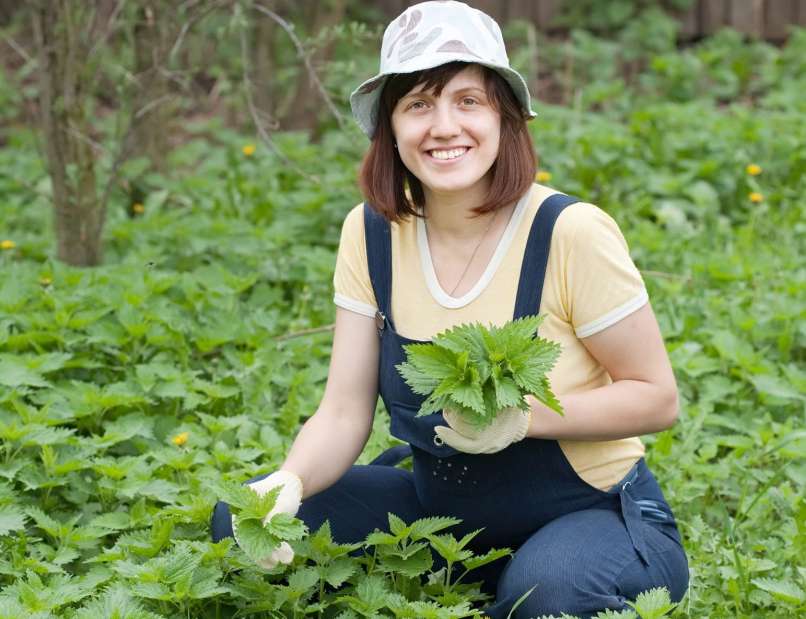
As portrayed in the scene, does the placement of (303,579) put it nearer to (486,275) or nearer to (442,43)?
(486,275)

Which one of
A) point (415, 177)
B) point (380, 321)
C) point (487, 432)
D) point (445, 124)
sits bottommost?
point (487, 432)

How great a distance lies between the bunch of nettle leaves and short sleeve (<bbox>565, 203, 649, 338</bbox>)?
202 millimetres

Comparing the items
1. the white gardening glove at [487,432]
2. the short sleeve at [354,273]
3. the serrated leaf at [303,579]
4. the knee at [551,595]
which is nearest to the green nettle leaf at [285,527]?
the serrated leaf at [303,579]

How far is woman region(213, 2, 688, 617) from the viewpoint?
2211mm

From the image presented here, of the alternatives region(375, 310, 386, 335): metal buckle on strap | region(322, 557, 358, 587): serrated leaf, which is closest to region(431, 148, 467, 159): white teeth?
region(375, 310, 386, 335): metal buckle on strap

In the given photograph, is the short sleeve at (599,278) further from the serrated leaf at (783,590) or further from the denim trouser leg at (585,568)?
the serrated leaf at (783,590)

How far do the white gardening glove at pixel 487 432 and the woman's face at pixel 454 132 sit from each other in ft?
1.48

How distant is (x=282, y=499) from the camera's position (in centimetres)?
224

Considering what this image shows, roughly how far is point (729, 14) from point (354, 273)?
20.0ft

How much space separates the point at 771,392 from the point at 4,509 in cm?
192

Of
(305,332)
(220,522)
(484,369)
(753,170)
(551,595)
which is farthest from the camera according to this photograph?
(753,170)

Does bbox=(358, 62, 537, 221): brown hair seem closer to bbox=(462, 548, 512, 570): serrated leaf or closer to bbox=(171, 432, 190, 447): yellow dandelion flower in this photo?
bbox=(462, 548, 512, 570): serrated leaf

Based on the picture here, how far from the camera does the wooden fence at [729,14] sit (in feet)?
25.6

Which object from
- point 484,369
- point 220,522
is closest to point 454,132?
point 484,369
